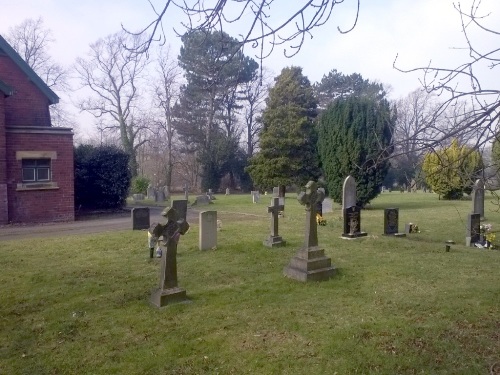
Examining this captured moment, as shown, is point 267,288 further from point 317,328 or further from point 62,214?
point 62,214

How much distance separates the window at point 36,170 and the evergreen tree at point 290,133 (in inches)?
704

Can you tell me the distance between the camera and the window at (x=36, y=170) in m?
16.4

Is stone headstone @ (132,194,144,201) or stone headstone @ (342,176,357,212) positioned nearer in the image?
stone headstone @ (342,176,357,212)

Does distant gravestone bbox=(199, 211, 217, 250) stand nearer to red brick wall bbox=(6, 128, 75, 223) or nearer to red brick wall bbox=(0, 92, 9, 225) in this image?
red brick wall bbox=(6, 128, 75, 223)

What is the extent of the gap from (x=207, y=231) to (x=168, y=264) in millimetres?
3870

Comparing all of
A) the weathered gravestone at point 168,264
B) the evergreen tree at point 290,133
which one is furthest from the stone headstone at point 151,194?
the weathered gravestone at point 168,264

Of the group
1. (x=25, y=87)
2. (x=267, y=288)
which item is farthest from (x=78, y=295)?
(x=25, y=87)

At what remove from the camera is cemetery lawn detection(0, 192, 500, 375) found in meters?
4.55

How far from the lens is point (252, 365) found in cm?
446

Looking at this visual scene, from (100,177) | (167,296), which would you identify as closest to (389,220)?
(167,296)

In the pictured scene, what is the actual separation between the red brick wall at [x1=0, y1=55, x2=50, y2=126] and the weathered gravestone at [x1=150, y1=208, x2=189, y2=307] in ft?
50.9

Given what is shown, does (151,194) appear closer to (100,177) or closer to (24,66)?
(100,177)

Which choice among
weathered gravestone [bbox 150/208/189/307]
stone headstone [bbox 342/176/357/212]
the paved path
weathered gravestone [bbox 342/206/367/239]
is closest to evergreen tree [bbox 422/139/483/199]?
weathered gravestone [bbox 150/208/189/307]

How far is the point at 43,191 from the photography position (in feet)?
54.5
